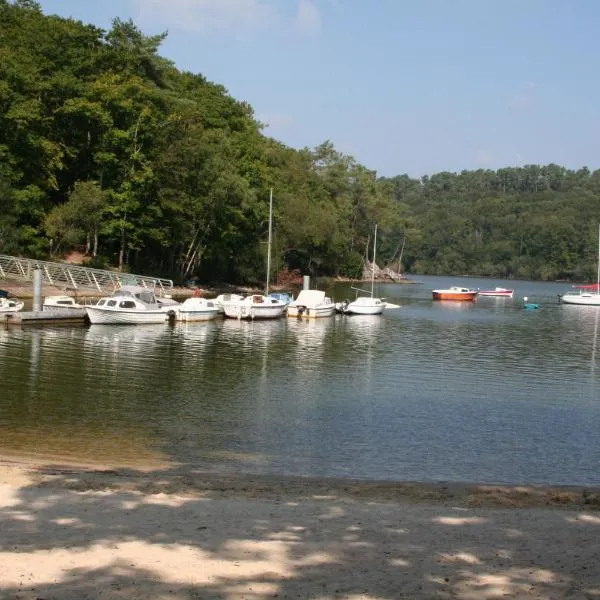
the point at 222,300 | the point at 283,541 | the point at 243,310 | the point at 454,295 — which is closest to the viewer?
the point at 283,541

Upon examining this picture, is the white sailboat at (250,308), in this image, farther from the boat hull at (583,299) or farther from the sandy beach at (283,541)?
the boat hull at (583,299)

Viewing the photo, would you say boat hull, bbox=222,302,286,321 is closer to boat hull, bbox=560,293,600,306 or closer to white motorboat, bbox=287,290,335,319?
white motorboat, bbox=287,290,335,319

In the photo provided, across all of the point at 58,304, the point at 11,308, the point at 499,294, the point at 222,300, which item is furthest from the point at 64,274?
the point at 499,294

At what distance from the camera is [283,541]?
1008 centimetres

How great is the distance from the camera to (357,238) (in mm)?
147125

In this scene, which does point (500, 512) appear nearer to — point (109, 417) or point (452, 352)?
point (109, 417)

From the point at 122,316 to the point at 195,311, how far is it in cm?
617

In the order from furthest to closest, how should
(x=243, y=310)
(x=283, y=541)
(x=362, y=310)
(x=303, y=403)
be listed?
1. (x=362, y=310)
2. (x=243, y=310)
3. (x=303, y=403)
4. (x=283, y=541)

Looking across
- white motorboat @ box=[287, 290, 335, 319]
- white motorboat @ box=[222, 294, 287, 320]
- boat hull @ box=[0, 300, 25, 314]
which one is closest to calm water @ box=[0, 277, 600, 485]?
boat hull @ box=[0, 300, 25, 314]

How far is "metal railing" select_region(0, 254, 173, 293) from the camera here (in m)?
56.7

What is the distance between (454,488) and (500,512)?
258cm

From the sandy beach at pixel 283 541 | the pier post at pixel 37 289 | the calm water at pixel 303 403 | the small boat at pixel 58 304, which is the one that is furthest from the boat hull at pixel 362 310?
the sandy beach at pixel 283 541

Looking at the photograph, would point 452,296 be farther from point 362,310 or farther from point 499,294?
point 362,310

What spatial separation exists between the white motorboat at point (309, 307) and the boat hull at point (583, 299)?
46773mm
